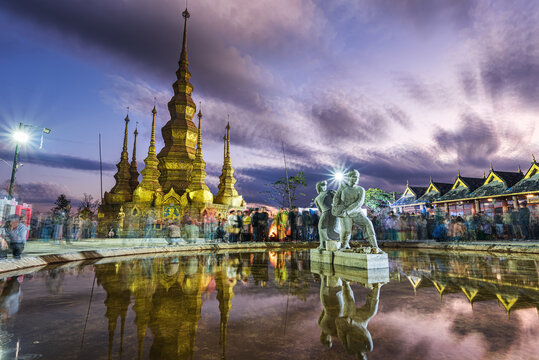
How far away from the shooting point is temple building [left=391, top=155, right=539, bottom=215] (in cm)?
2272

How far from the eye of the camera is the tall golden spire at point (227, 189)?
117 feet

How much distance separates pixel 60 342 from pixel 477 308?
12.3 feet

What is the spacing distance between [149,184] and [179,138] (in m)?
8.18

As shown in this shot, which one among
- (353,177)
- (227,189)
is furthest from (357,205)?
(227,189)

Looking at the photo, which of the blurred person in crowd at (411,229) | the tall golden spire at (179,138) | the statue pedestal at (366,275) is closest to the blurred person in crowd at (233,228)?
the statue pedestal at (366,275)

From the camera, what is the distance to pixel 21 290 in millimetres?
3848

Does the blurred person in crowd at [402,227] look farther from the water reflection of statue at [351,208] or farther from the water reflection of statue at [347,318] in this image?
the water reflection of statue at [347,318]

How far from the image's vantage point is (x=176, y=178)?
34844mm

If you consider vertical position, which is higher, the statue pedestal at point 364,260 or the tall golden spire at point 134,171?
the tall golden spire at point 134,171

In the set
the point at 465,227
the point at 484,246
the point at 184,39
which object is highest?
the point at 184,39

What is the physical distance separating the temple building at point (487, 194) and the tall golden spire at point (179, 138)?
2766cm

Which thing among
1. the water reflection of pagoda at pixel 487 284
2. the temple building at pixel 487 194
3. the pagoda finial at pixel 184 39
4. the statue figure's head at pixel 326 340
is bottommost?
the water reflection of pagoda at pixel 487 284

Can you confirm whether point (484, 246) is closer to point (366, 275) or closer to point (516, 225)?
point (516, 225)

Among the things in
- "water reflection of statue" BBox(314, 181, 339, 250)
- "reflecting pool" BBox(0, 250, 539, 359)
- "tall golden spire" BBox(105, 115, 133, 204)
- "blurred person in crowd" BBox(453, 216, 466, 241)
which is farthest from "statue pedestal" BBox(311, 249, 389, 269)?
"tall golden spire" BBox(105, 115, 133, 204)
